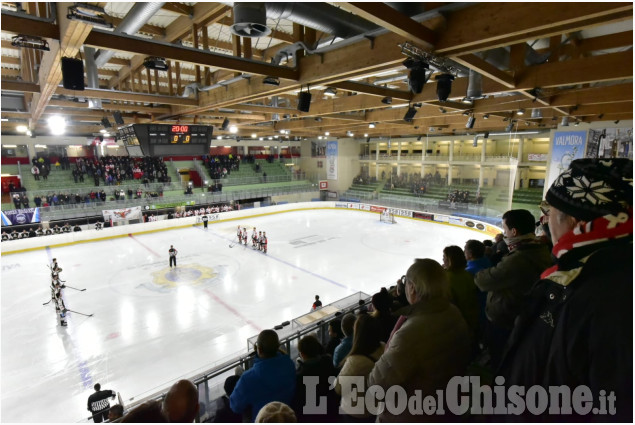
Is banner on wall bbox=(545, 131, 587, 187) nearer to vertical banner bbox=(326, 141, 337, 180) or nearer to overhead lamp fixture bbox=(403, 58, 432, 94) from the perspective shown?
overhead lamp fixture bbox=(403, 58, 432, 94)

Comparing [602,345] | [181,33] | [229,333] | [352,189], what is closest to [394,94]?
[181,33]

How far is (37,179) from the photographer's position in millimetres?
23141

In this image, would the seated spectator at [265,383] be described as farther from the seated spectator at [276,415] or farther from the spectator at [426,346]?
the spectator at [426,346]

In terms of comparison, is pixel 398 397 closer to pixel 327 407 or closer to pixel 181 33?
pixel 327 407

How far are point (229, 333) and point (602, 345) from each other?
8.24 m

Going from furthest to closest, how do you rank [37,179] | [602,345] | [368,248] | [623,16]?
[37,179] < [368,248] < [623,16] < [602,345]

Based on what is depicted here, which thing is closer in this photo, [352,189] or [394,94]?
[394,94]

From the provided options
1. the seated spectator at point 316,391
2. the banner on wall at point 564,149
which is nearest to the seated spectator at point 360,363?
the seated spectator at point 316,391

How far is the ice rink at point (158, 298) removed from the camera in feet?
21.3

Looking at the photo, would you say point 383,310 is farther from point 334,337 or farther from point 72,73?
point 72,73

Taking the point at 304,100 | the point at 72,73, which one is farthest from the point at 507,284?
the point at 72,73

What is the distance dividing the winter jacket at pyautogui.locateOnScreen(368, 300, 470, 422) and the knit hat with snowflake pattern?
2.69 ft

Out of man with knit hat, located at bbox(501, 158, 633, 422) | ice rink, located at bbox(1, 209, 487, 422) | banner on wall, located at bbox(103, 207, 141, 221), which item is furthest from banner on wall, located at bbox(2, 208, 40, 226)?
man with knit hat, located at bbox(501, 158, 633, 422)

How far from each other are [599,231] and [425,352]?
0.98 m
